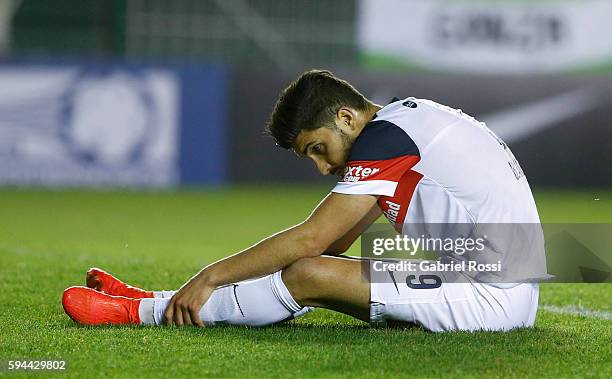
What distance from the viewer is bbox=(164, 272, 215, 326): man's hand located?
16.4 ft

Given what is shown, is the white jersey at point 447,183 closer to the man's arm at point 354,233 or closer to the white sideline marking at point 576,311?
the man's arm at point 354,233

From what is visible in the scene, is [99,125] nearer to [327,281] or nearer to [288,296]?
[288,296]

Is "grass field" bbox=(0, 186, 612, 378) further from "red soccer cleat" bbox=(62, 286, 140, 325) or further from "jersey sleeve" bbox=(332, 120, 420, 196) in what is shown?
"jersey sleeve" bbox=(332, 120, 420, 196)

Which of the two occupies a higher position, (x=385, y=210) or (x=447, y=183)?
(x=447, y=183)

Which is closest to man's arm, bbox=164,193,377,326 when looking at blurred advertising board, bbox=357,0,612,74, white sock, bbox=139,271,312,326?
white sock, bbox=139,271,312,326

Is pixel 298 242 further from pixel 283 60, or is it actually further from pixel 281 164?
pixel 283 60

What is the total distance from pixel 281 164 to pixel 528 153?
3595mm

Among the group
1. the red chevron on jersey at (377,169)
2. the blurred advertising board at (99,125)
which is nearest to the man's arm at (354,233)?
the red chevron on jersey at (377,169)

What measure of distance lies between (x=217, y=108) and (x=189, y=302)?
11505 millimetres

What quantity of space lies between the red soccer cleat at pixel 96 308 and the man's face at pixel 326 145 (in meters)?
1.04

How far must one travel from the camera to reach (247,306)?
504cm

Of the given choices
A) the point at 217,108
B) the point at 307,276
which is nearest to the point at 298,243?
the point at 307,276

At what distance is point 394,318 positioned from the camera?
4973 millimetres

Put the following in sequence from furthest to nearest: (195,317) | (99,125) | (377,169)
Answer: (99,125) < (195,317) < (377,169)
